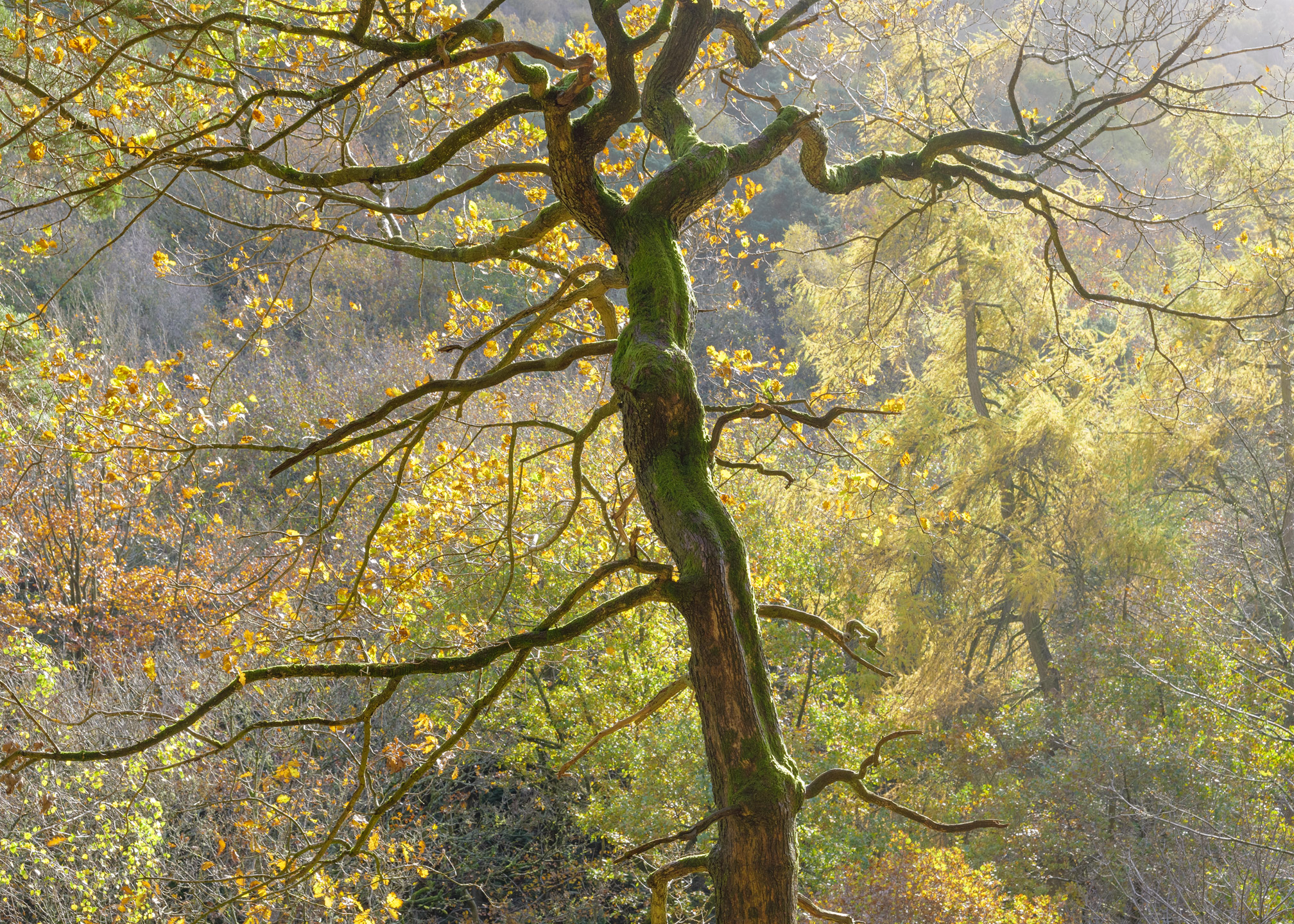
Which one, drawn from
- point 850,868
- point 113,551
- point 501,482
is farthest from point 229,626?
point 113,551

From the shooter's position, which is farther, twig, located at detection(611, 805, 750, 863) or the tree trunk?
the tree trunk

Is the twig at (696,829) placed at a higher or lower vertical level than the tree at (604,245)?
lower

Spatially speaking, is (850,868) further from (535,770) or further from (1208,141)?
(1208,141)

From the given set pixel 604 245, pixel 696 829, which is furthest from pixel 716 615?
pixel 604 245

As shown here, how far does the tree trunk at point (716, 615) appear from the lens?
1.65 m

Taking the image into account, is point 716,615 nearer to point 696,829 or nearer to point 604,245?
point 696,829

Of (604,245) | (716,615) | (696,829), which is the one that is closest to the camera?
(696,829)

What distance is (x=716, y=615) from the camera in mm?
1755

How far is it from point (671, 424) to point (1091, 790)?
8046 millimetres

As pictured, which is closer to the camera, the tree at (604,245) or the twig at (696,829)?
the twig at (696,829)

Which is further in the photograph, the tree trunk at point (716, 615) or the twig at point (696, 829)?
the tree trunk at point (716, 615)

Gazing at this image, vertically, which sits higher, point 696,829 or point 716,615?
point 716,615

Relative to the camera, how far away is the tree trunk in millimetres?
1653

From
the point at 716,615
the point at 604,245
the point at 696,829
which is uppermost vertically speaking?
the point at 604,245
